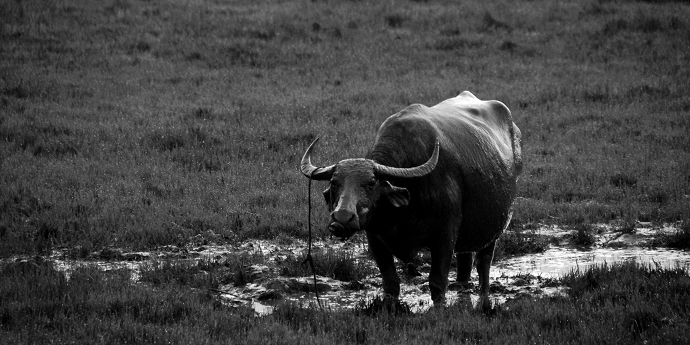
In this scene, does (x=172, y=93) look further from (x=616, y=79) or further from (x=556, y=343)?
(x=556, y=343)

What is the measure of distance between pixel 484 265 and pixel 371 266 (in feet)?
4.72

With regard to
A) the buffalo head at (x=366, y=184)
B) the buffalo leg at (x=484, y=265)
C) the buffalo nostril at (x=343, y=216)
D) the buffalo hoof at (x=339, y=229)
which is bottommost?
the buffalo leg at (x=484, y=265)

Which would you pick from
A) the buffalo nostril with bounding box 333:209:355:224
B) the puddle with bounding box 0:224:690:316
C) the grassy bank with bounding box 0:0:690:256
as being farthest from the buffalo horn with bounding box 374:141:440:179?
the grassy bank with bounding box 0:0:690:256

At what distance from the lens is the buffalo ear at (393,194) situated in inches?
308

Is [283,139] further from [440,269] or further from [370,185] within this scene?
[370,185]

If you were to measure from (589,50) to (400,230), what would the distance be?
1500 centimetres

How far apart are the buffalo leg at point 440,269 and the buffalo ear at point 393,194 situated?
30.1 inches

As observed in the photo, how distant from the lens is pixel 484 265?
957 cm

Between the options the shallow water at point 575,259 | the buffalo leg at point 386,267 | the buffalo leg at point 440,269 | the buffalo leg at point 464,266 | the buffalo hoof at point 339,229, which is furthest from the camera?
the shallow water at point 575,259

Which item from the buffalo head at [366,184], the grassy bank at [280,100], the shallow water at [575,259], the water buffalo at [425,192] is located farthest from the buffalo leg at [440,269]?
the grassy bank at [280,100]

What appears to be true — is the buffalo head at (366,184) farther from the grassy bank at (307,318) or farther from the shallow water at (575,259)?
the shallow water at (575,259)

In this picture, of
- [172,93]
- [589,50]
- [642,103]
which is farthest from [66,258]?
[589,50]

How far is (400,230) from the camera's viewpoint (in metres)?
8.26

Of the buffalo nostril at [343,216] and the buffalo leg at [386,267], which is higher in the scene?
the buffalo nostril at [343,216]
